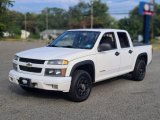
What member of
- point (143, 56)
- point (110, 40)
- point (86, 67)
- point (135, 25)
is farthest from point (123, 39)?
point (135, 25)

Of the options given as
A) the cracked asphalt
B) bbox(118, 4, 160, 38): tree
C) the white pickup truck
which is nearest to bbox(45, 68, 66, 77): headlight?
the white pickup truck

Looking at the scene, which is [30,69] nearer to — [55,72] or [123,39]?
[55,72]

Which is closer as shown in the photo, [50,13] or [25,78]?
[25,78]

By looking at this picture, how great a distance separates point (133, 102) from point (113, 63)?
163 cm

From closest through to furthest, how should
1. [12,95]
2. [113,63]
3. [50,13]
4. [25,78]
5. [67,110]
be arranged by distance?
[67,110]
[25,78]
[12,95]
[113,63]
[50,13]

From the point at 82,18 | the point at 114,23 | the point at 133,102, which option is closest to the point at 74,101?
the point at 133,102

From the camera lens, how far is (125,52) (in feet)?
33.3

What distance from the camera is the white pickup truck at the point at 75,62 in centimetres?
778

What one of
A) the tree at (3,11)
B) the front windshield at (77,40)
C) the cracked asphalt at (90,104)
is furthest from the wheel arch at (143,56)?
Answer: the tree at (3,11)

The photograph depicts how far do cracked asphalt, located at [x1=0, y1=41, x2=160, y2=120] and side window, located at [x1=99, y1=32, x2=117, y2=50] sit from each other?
124 cm

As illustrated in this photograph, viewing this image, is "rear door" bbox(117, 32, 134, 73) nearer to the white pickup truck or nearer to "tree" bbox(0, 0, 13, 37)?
the white pickup truck

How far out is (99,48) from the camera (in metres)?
8.97

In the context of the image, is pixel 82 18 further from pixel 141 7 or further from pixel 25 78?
pixel 25 78

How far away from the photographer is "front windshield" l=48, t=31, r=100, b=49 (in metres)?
9.04
